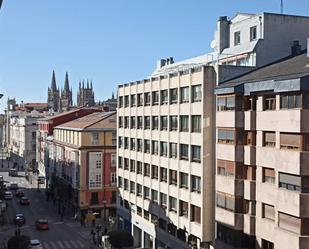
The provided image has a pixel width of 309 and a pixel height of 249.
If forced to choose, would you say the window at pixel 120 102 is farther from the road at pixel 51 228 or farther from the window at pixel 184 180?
the window at pixel 184 180

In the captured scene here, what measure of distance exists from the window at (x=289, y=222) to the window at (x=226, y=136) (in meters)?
7.67

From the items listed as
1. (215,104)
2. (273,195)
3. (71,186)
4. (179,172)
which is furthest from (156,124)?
(71,186)

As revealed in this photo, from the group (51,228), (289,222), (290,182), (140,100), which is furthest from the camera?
(51,228)

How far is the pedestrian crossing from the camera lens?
2269 inches

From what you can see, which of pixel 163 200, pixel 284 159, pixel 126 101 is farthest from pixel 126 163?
pixel 284 159

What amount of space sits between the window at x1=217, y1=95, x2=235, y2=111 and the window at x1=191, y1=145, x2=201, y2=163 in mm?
5404

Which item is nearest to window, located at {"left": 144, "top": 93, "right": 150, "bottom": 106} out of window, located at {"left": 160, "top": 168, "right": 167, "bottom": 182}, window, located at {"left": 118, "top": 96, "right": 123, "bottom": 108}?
window, located at {"left": 160, "top": 168, "right": 167, "bottom": 182}

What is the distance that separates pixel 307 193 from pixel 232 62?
813 inches

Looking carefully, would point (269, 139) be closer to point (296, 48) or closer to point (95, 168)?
point (296, 48)

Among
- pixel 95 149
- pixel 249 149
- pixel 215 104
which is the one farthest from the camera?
pixel 95 149

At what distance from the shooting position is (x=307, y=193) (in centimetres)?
2983

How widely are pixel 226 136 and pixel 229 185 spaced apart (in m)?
3.79

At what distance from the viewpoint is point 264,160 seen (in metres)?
34.0

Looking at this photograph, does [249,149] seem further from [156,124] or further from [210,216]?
[156,124]
